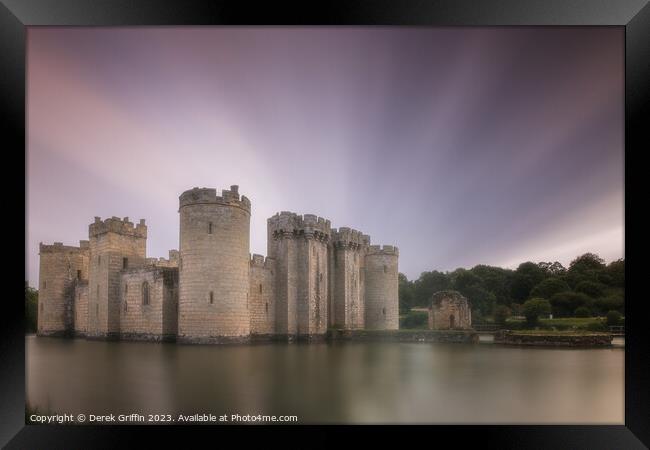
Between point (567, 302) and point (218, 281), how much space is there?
11759 millimetres

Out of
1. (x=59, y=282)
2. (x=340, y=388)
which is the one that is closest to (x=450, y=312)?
(x=340, y=388)

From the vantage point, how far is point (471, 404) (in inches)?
269

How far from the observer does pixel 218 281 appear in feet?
46.4

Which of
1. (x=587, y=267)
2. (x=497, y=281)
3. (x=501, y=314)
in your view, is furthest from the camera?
(x=501, y=314)

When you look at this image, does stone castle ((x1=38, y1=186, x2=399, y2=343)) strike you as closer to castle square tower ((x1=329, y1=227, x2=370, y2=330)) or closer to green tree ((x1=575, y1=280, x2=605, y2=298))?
castle square tower ((x1=329, y1=227, x2=370, y2=330))

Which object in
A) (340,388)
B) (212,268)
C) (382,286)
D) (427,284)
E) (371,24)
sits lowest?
(340,388)

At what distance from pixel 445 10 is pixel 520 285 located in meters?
13.2

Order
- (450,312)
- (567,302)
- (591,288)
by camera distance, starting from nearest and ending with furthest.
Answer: (591,288) → (567,302) → (450,312)

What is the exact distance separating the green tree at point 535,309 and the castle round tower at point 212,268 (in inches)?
406

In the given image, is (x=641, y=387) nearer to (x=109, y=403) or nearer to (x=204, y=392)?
(x=204, y=392)

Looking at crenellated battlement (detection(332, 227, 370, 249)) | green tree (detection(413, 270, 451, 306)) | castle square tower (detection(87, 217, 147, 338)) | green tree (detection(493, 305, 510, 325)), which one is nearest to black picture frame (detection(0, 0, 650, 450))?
castle square tower (detection(87, 217, 147, 338))

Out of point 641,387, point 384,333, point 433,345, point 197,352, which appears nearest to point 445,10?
point 641,387

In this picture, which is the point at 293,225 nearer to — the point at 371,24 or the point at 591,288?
the point at 591,288

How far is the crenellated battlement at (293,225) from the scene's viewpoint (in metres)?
18.8
